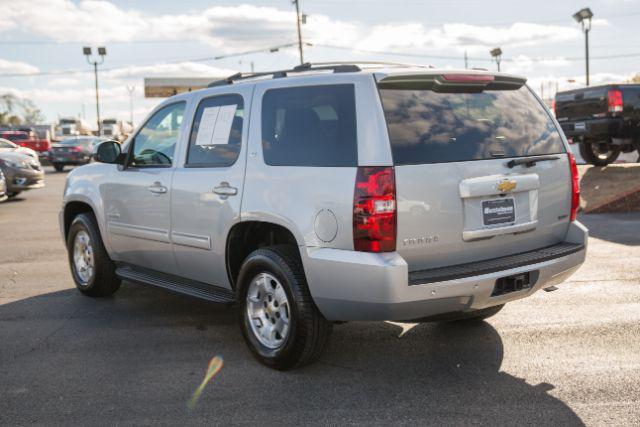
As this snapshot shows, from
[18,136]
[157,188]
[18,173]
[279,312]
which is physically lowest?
[279,312]

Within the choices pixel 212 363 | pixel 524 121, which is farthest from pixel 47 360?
pixel 524 121

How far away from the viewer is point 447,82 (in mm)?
4578

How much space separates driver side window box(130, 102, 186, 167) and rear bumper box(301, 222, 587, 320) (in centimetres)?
192

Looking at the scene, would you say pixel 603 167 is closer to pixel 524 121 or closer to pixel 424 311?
pixel 524 121

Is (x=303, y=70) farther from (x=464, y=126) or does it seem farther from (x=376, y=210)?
(x=376, y=210)

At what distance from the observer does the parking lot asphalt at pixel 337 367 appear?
4.09 metres

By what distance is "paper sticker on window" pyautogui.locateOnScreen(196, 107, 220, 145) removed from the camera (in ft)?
17.7

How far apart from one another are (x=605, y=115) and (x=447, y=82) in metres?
11.5

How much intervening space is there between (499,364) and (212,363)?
1.88 metres

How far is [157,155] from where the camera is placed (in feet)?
19.7

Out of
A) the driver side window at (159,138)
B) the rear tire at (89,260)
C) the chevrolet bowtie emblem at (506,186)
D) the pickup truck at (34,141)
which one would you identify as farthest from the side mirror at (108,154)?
the pickup truck at (34,141)

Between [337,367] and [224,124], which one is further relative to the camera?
[224,124]

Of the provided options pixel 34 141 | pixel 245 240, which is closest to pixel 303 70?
pixel 245 240

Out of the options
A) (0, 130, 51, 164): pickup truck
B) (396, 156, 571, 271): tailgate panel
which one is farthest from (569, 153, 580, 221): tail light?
(0, 130, 51, 164): pickup truck
